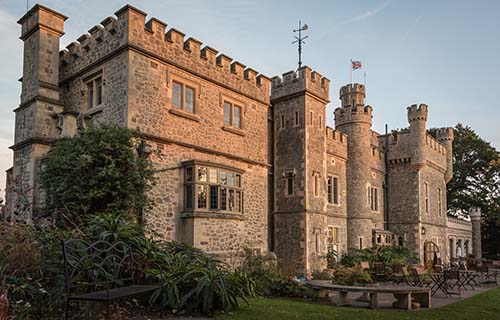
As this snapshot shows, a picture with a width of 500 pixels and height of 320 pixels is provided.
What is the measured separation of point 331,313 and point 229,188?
22.7 ft

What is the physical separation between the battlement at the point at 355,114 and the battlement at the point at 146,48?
35.5 feet

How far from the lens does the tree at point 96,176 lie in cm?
1223

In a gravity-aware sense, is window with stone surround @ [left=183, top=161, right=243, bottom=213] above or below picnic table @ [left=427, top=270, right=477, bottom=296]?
above

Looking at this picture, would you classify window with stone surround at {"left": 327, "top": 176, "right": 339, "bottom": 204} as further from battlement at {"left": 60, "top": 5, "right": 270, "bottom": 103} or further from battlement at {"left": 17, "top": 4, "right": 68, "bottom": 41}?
battlement at {"left": 17, "top": 4, "right": 68, "bottom": 41}

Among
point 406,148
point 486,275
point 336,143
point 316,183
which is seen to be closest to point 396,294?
point 316,183

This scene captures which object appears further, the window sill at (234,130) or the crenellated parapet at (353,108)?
the crenellated parapet at (353,108)

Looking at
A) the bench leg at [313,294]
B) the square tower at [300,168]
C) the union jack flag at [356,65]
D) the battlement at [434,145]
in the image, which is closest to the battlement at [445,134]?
the battlement at [434,145]

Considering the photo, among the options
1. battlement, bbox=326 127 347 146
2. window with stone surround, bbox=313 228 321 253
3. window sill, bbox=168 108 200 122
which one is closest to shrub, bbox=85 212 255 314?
window sill, bbox=168 108 200 122

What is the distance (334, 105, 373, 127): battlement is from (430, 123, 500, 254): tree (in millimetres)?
22334

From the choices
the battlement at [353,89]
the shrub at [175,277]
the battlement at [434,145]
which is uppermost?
the battlement at [353,89]

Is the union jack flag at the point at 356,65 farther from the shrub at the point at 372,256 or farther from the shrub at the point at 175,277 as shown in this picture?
the shrub at the point at 175,277

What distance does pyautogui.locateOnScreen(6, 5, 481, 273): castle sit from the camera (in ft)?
47.1

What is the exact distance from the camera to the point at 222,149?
17.1 m

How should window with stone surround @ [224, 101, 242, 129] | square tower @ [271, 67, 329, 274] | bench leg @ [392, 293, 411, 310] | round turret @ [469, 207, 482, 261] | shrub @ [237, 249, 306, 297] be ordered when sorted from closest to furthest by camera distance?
bench leg @ [392, 293, 411, 310]
shrub @ [237, 249, 306, 297]
window with stone surround @ [224, 101, 242, 129]
square tower @ [271, 67, 329, 274]
round turret @ [469, 207, 482, 261]
